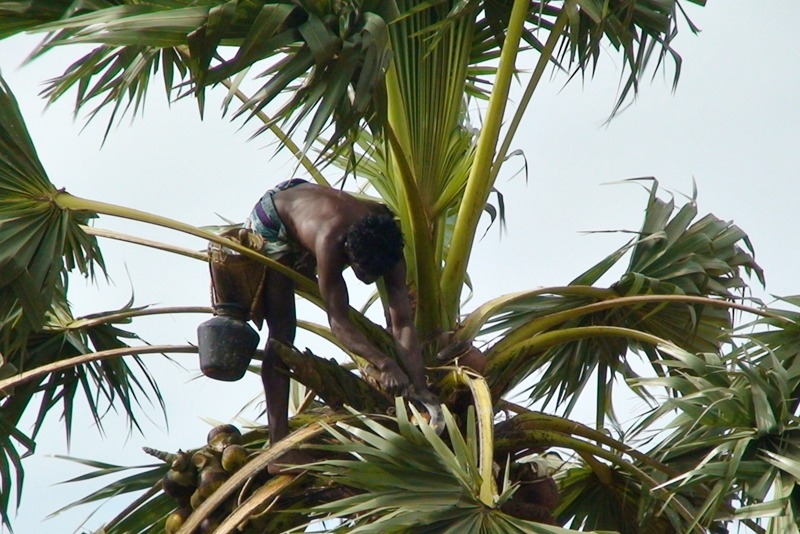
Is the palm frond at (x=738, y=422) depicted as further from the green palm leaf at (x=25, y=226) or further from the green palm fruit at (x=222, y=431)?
the green palm leaf at (x=25, y=226)

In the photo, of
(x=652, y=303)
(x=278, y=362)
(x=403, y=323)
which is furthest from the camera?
(x=652, y=303)

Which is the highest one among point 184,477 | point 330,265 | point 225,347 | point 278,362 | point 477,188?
point 477,188

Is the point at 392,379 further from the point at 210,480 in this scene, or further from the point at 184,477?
the point at 184,477

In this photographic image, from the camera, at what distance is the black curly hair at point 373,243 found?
6.33 meters

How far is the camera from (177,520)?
6.27 meters

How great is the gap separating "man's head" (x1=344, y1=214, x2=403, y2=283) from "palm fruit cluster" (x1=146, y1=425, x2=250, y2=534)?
96 centimetres

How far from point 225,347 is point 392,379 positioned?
0.91 meters

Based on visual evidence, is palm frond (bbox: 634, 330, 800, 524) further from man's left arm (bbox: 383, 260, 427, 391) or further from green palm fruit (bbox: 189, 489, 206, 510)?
green palm fruit (bbox: 189, 489, 206, 510)

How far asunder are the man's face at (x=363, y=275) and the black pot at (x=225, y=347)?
0.66 m

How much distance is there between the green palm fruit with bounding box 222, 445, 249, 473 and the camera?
6371mm

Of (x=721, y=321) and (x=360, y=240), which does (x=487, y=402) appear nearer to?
(x=360, y=240)

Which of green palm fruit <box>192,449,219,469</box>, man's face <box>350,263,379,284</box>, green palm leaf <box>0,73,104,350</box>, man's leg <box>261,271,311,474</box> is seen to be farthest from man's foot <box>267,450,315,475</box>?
green palm leaf <box>0,73,104,350</box>

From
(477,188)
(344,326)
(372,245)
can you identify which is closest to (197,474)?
(344,326)

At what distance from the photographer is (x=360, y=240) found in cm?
632
